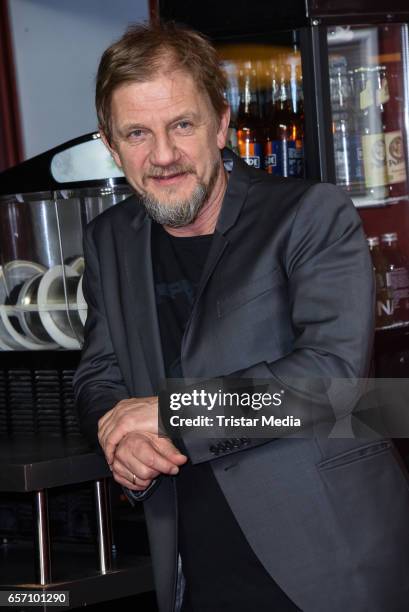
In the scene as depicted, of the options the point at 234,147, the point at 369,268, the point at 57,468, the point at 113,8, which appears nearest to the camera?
the point at 369,268

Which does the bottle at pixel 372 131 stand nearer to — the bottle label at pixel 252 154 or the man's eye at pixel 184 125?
the bottle label at pixel 252 154

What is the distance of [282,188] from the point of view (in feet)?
5.35

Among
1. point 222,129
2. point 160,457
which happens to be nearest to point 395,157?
point 222,129

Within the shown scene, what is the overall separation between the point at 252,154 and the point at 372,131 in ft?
1.14

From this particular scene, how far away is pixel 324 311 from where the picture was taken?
1499 millimetres

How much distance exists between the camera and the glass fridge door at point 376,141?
272 centimetres

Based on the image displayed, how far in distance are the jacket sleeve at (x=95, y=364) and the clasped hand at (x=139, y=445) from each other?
142 mm

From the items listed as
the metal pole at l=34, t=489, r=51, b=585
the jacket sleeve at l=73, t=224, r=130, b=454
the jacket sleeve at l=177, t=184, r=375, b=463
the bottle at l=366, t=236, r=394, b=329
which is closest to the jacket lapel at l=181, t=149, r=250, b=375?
the jacket sleeve at l=177, t=184, r=375, b=463

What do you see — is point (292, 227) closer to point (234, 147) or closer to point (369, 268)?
point (369, 268)

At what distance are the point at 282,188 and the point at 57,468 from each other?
0.72 m

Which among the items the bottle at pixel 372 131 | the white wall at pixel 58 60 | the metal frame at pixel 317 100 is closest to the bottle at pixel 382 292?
the bottle at pixel 372 131

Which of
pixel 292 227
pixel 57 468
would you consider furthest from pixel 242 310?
Result: pixel 57 468

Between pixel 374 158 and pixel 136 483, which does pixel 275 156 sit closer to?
pixel 374 158

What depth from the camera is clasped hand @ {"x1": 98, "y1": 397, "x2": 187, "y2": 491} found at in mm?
1531
